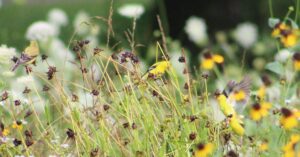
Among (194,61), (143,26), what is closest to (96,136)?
(194,61)

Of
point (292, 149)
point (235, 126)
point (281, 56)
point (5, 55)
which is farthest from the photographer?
point (281, 56)

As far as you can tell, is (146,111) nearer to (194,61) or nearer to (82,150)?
(82,150)

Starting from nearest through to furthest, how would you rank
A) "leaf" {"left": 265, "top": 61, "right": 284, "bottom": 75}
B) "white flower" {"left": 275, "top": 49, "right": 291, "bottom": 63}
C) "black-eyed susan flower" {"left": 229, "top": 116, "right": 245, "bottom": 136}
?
"black-eyed susan flower" {"left": 229, "top": 116, "right": 245, "bottom": 136} < "leaf" {"left": 265, "top": 61, "right": 284, "bottom": 75} < "white flower" {"left": 275, "top": 49, "right": 291, "bottom": 63}

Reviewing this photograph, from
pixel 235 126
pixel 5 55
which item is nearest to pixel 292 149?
pixel 235 126

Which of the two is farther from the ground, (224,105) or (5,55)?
(5,55)

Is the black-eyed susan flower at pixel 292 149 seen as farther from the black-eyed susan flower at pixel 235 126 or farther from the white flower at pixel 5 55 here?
the white flower at pixel 5 55

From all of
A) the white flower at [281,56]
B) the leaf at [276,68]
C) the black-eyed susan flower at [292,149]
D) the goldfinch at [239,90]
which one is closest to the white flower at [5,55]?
the goldfinch at [239,90]

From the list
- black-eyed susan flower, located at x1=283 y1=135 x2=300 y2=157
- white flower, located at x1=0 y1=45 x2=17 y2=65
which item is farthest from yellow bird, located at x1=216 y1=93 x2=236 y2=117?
white flower, located at x1=0 y1=45 x2=17 y2=65

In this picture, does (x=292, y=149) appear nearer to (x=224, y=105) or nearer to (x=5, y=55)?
(x=224, y=105)

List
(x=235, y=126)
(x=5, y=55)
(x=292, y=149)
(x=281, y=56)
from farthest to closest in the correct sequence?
(x=281, y=56), (x=5, y=55), (x=235, y=126), (x=292, y=149)

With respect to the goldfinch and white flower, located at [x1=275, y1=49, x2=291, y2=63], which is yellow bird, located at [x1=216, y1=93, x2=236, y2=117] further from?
white flower, located at [x1=275, y1=49, x2=291, y2=63]

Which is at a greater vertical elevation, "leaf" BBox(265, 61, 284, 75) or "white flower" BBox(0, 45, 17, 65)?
"white flower" BBox(0, 45, 17, 65)
